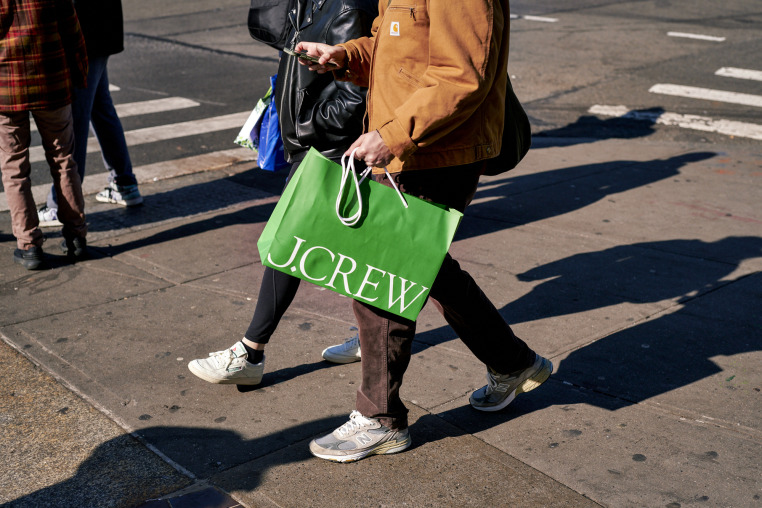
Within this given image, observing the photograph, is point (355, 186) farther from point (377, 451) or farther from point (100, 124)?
point (100, 124)

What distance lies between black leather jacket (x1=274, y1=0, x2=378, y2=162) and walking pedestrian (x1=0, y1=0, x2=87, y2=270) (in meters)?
1.90

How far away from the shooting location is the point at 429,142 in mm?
2660

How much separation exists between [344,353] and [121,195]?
3.03 m

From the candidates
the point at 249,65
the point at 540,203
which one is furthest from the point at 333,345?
the point at 249,65

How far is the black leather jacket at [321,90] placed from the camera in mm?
3318

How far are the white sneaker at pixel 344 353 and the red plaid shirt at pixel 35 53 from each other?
229cm

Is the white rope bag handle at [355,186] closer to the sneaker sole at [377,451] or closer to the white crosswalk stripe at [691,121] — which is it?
the sneaker sole at [377,451]

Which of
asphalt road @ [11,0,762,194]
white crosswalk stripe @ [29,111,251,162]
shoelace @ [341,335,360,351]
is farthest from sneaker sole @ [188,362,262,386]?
white crosswalk stripe @ [29,111,251,162]

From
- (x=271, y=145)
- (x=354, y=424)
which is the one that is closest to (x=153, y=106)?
(x=271, y=145)

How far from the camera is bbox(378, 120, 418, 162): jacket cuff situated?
261cm

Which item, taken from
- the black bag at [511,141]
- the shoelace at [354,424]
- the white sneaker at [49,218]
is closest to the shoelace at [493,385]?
the shoelace at [354,424]

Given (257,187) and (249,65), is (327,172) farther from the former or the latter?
(249,65)

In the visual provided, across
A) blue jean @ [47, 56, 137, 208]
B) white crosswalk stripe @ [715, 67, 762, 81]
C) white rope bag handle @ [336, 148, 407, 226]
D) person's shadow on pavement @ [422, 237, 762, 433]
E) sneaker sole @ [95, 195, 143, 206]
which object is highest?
white rope bag handle @ [336, 148, 407, 226]

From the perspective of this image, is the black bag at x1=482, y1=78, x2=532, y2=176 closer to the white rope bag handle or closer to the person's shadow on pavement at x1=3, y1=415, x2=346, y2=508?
the white rope bag handle
